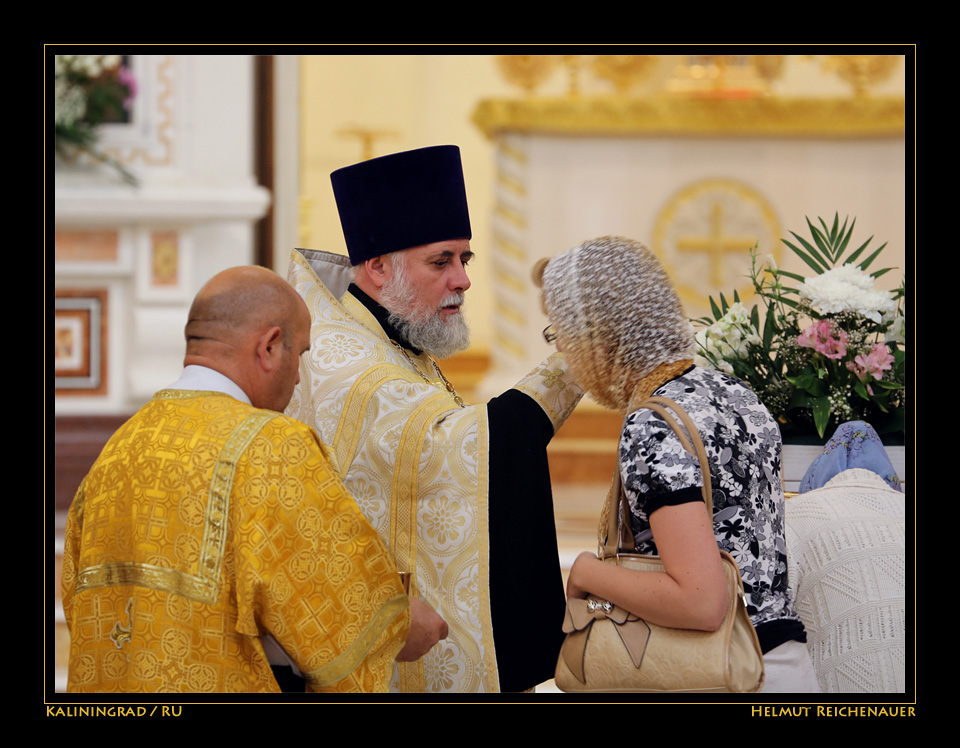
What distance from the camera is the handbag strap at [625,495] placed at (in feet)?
6.69

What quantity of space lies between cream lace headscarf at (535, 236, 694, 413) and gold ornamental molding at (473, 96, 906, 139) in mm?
6170

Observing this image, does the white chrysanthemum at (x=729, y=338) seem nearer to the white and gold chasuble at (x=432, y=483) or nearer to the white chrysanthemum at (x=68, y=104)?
the white and gold chasuble at (x=432, y=483)

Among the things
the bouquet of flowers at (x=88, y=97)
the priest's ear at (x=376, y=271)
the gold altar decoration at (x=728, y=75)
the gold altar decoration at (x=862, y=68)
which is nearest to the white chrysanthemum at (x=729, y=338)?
the priest's ear at (x=376, y=271)

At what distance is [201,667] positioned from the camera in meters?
2.01

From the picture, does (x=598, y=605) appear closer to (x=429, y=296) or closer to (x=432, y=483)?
(x=432, y=483)

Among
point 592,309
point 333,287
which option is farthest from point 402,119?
point 592,309

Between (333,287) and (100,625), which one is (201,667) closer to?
(100,625)

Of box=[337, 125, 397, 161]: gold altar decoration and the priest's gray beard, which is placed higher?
box=[337, 125, 397, 161]: gold altar decoration

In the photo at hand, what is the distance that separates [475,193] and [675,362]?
10029 mm

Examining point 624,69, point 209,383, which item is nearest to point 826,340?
point 209,383

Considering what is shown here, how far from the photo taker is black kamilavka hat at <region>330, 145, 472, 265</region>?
3029 mm

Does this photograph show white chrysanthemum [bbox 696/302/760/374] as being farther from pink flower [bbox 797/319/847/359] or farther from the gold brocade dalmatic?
the gold brocade dalmatic

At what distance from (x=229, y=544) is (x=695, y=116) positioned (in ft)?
23.0

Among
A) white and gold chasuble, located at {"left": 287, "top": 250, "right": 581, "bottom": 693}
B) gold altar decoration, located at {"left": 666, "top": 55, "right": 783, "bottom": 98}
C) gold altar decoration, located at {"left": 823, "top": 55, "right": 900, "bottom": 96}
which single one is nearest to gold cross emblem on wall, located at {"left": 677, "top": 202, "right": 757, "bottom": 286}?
gold altar decoration, located at {"left": 666, "top": 55, "right": 783, "bottom": 98}
